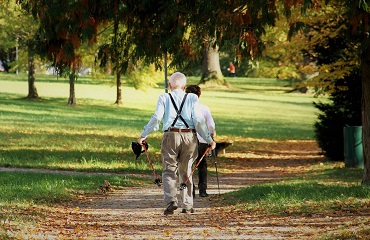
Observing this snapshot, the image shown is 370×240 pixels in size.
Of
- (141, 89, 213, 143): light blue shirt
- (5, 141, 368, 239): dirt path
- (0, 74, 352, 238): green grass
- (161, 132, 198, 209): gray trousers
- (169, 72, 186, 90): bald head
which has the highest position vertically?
(169, 72, 186, 90): bald head

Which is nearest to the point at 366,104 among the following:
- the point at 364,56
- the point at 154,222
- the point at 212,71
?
the point at 364,56

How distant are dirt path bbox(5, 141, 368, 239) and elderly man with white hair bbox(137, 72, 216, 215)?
1.71 feet

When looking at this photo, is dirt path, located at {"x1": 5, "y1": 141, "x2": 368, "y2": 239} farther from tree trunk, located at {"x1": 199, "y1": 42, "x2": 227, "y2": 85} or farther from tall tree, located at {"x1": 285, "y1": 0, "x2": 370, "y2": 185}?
tree trunk, located at {"x1": 199, "y1": 42, "x2": 227, "y2": 85}

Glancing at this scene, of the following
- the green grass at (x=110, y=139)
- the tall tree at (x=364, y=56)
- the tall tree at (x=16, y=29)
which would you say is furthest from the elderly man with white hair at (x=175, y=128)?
the tall tree at (x=16, y=29)

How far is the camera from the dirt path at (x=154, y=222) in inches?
394

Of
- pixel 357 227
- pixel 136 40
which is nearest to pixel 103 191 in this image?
pixel 136 40

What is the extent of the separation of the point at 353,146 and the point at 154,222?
474 inches

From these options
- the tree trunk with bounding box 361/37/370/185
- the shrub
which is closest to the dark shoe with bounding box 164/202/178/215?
the tree trunk with bounding box 361/37/370/185

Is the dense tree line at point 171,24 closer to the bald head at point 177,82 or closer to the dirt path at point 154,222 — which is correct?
the bald head at point 177,82

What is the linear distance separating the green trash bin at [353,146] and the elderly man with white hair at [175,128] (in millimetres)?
10881

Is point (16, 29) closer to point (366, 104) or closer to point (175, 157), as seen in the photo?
point (366, 104)

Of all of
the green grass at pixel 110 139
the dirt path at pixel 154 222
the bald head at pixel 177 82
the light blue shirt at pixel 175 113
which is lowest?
the green grass at pixel 110 139

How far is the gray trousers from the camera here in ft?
39.2

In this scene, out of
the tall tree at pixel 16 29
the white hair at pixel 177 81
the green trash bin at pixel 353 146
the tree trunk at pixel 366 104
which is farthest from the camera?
the tall tree at pixel 16 29
